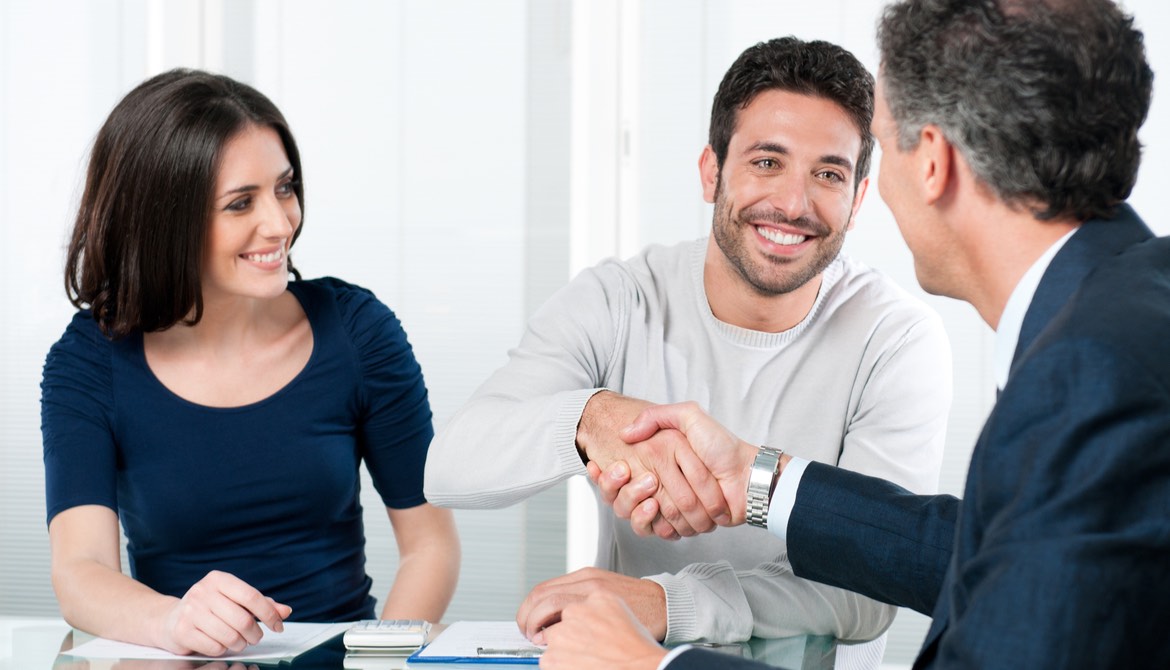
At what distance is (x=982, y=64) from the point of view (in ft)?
3.55

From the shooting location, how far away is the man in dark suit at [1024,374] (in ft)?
2.64

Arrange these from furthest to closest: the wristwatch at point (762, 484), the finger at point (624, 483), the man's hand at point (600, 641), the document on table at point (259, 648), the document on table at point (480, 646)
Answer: the finger at point (624, 483) < the wristwatch at point (762, 484) < the document on table at point (259, 648) < the document on table at point (480, 646) < the man's hand at point (600, 641)

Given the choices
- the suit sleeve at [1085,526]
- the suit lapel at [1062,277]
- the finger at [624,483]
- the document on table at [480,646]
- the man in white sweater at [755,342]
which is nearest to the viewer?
the suit sleeve at [1085,526]

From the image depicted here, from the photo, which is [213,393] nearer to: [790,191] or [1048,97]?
[790,191]

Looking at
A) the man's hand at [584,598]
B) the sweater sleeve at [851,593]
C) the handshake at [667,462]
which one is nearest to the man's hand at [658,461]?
the handshake at [667,462]

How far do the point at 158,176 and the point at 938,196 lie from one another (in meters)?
1.33

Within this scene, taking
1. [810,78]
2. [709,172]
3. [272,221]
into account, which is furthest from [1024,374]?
[272,221]

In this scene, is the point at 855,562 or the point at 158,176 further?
the point at 158,176

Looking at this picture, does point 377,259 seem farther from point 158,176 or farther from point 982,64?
point 982,64

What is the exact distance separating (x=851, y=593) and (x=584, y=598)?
41 centimetres

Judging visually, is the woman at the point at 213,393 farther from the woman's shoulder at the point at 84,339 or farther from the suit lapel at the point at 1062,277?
the suit lapel at the point at 1062,277

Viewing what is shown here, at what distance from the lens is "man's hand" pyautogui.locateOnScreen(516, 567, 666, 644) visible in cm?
140

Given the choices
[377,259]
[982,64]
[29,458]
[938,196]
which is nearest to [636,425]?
[938,196]

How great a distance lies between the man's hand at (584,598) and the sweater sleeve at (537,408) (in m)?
0.26
